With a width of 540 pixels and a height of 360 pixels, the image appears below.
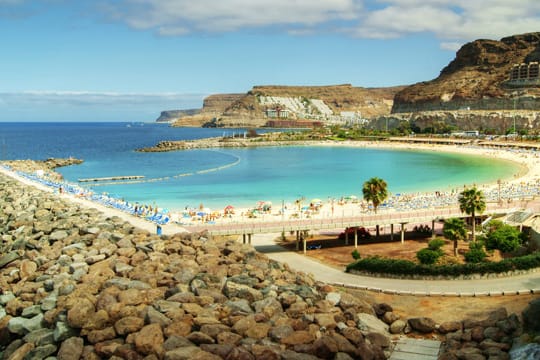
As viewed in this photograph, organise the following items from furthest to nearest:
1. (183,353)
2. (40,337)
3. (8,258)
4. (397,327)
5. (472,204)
Result: (472,204)
(8,258)
(397,327)
(40,337)
(183,353)

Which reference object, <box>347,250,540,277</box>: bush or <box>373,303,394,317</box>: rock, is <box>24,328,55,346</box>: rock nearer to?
<box>373,303,394,317</box>: rock

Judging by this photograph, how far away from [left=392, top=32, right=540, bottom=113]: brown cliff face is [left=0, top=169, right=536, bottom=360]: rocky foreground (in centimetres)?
13480

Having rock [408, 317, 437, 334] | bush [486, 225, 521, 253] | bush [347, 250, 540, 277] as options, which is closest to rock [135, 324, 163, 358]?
rock [408, 317, 437, 334]

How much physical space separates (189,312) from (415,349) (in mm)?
5714

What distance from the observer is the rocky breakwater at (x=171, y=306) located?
12297 mm

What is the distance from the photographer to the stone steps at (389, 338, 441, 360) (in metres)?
13.5

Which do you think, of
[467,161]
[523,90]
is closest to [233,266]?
[467,161]

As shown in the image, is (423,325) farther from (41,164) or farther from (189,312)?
(41,164)

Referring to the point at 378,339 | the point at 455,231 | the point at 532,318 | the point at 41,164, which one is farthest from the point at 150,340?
the point at 41,164

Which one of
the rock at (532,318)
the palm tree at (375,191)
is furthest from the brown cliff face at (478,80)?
the rock at (532,318)

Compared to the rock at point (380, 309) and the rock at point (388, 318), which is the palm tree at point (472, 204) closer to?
the rock at point (380, 309)

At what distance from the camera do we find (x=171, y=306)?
13.7 metres

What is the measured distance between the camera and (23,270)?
60.7ft

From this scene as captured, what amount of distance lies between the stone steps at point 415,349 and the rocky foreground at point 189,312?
27 cm
